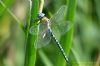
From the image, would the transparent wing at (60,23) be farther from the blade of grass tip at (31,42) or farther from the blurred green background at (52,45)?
the blurred green background at (52,45)

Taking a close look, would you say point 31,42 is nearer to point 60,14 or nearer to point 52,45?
point 60,14

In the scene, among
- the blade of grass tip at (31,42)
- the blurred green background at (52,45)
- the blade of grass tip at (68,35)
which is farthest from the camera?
the blurred green background at (52,45)

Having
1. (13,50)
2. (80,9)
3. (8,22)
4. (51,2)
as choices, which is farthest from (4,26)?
(80,9)

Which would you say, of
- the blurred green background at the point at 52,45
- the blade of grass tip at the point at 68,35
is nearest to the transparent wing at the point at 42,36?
the blade of grass tip at the point at 68,35

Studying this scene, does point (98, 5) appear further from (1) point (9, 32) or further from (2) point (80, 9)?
(1) point (9, 32)

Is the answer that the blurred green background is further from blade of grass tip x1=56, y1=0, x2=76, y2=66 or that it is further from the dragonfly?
blade of grass tip x1=56, y1=0, x2=76, y2=66

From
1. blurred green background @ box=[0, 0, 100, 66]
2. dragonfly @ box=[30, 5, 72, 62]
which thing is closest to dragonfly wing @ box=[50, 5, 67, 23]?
dragonfly @ box=[30, 5, 72, 62]
